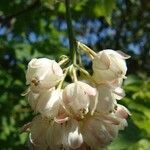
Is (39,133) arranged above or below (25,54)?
above

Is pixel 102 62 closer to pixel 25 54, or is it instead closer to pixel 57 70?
pixel 57 70

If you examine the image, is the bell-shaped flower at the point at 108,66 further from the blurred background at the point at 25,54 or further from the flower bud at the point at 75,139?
the blurred background at the point at 25,54

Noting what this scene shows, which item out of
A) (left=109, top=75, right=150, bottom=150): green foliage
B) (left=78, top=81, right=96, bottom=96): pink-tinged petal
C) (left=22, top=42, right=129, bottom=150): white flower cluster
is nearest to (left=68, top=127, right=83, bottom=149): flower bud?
(left=22, top=42, right=129, bottom=150): white flower cluster

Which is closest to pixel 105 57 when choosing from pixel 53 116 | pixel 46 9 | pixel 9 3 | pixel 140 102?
pixel 53 116

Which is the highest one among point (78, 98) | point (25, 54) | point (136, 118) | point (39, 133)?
point (78, 98)

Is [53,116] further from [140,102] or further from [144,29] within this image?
[144,29]

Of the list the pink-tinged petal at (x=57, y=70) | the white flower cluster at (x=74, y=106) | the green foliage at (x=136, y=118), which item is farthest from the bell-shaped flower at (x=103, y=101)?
the green foliage at (x=136, y=118)

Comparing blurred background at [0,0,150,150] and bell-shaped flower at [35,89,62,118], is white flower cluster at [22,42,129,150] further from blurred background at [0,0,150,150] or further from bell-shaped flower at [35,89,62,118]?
blurred background at [0,0,150,150]

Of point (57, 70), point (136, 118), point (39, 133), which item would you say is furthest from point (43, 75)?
point (136, 118)
